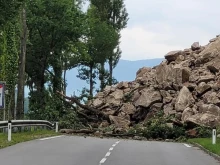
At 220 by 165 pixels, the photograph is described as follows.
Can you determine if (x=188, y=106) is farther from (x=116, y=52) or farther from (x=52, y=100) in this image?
(x=116, y=52)

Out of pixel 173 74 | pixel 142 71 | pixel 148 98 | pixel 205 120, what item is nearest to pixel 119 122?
pixel 148 98

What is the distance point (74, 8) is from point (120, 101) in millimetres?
10807

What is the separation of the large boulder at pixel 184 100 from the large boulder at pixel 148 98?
239 centimetres

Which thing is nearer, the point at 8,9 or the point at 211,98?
the point at 8,9

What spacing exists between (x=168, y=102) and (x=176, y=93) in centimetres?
143

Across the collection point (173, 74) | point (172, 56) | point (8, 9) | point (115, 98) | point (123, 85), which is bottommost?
point (115, 98)

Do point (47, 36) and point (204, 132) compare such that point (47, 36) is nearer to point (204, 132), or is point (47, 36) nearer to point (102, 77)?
point (204, 132)

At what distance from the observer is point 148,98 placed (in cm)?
3869

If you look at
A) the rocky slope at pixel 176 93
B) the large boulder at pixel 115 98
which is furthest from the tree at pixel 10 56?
the large boulder at pixel 115 98

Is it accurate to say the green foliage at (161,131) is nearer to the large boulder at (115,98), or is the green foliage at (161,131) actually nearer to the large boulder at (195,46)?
the large boulder at (115,98)

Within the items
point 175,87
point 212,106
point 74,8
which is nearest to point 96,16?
point 74,8

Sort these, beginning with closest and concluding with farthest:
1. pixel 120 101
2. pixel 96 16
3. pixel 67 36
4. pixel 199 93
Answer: pixel 199 93, pixel 120 101, pixel 67 36, pixel 96 16

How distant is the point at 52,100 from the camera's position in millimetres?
43500

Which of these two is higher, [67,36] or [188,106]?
[67,36]
